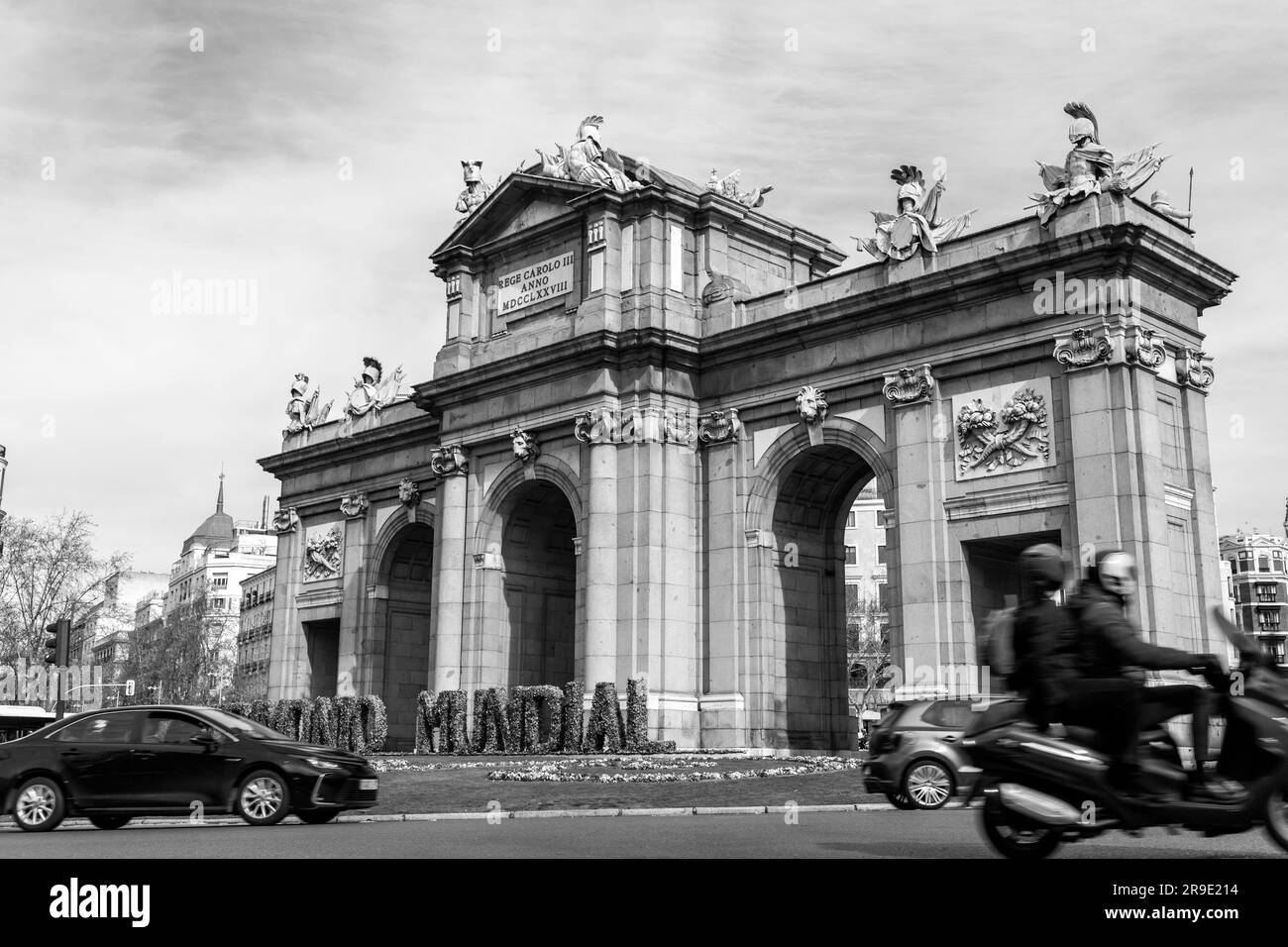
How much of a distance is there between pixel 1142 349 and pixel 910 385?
584cm

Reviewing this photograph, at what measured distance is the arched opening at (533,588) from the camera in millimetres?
41344

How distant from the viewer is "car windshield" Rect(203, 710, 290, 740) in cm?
1722

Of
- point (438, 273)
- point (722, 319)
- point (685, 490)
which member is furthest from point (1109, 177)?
point (438, 273)

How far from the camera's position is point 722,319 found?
38062 mm

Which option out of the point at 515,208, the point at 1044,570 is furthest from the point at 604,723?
the point at 1044,570

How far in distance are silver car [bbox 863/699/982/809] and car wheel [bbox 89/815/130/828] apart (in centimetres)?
1001

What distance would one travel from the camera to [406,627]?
49.5 metres

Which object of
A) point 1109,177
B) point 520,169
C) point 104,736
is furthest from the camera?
point 520,169

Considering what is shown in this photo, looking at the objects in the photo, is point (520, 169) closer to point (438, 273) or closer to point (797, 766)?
point (438, 273)

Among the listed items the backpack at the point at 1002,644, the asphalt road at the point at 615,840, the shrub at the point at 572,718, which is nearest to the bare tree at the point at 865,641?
the shrub at the point at 572,718

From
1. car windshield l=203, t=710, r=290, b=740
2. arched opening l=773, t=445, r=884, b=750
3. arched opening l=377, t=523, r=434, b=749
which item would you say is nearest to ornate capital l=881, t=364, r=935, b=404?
arched opening l=773, t=445, r=884, b=750

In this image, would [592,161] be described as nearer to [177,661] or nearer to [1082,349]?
[1082,349]
